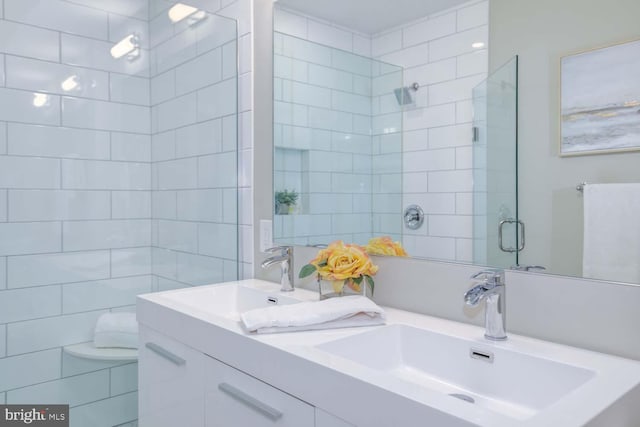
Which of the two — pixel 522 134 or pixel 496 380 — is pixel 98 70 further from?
pixel 496 380

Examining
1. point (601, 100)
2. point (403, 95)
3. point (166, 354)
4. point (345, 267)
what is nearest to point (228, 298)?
point (166, 354)

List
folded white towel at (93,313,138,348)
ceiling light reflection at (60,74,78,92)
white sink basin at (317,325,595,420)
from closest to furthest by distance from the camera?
white sink basin at (317,325,595,420), ceiling light reflection at (60,74,78,92), folded white towel at (93,313,138,348)

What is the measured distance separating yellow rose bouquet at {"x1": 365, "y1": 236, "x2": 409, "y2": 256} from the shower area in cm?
70

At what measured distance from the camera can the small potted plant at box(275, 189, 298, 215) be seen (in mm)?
1674

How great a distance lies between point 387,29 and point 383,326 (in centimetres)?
82

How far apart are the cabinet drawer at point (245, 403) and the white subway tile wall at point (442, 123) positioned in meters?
0.53

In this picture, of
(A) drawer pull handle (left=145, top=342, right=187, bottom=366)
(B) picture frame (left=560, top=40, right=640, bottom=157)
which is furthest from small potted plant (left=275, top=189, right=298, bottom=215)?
(B) picture frame (left=560, top=40, right=640, bottom=157)

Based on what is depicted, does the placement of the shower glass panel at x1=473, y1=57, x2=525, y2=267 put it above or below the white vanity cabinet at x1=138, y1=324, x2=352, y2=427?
above

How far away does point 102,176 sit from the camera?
1.73m

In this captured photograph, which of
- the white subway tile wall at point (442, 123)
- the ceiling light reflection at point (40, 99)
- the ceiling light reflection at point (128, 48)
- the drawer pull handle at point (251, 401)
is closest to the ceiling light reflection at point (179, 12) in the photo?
the ceiling light reflection at point (128, 48)

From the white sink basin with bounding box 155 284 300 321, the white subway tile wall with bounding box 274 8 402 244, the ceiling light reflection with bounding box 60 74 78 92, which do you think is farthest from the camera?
the ceiling light reflection with bounding box 60 74 78 92

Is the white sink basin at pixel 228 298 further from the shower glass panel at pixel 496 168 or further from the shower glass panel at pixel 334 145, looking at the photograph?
the shower glass panel at pixel 496 168

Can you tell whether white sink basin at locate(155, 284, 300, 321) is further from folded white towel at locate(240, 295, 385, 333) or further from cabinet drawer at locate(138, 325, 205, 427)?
folded white towel at locate(240, 295, 385, 333)

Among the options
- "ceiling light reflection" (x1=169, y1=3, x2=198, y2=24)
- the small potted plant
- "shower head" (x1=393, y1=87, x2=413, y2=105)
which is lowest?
the small potted plant
